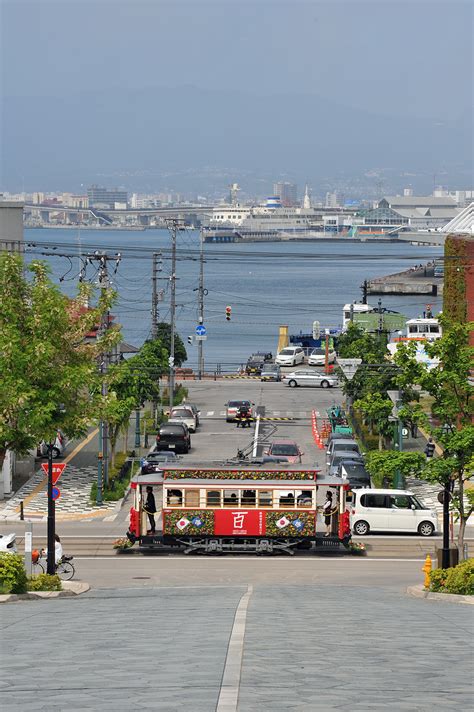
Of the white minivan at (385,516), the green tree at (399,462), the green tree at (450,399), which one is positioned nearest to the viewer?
the green tree at (450,399)

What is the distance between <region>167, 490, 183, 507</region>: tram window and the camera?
3070cm

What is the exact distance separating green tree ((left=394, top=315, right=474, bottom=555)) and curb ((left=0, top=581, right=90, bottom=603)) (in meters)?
8.41

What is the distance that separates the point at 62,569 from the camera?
27.4 metres

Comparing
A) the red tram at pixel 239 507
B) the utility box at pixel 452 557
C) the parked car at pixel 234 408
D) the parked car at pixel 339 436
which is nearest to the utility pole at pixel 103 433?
the red tram at pixel 239 507

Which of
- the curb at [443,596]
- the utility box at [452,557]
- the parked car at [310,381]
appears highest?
Result: the parked car at [310,381]

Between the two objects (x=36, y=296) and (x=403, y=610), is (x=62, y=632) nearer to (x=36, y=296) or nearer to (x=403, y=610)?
(x=403, y=610)

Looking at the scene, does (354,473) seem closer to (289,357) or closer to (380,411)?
(380,411)

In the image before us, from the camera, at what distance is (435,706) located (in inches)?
328

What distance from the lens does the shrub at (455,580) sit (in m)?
22.0

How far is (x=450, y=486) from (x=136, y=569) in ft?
24.9

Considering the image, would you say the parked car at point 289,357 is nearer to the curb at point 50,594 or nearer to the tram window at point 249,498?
the tram window at point 249,498

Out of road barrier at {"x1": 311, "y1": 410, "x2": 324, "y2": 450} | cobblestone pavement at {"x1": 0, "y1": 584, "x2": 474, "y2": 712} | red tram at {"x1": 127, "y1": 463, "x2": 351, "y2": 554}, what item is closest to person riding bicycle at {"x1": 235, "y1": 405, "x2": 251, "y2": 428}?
road barrier at {"x1": 311, "y1": 410, "x2": 324, "y2": 450}

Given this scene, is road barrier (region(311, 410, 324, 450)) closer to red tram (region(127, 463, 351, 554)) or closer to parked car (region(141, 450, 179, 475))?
parked car (region(141, 450, 179, 475))

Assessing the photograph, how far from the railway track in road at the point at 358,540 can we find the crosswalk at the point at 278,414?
23324 mm
